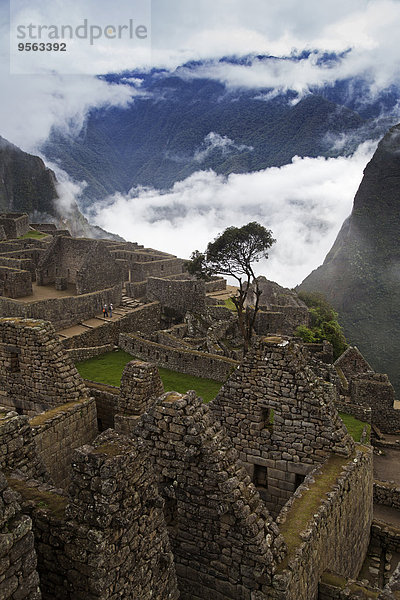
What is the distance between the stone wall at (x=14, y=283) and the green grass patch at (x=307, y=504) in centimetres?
2010

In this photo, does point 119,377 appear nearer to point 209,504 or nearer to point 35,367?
point 35,367

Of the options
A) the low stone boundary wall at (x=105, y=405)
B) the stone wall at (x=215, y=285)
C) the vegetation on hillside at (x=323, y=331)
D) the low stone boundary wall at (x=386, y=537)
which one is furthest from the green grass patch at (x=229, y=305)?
the low stone boundary wall at (x=105, y=405)

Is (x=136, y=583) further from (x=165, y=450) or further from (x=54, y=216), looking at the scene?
(x=54, y=216)

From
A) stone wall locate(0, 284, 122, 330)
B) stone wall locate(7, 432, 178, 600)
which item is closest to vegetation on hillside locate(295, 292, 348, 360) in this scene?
stone wall locate(0, 284, 122, 330)

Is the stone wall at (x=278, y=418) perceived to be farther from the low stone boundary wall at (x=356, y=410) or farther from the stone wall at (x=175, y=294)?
the stone wall at (x=175, y=294)

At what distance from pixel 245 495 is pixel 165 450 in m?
0.86

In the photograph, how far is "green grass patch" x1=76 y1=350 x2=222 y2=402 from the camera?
1368 cm

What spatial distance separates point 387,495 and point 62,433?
8.51 metres

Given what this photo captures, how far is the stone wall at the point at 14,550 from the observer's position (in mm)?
2986

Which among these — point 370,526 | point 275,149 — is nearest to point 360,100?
A: point 275,149

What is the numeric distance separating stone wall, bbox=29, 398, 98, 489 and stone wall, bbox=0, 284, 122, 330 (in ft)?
41.4

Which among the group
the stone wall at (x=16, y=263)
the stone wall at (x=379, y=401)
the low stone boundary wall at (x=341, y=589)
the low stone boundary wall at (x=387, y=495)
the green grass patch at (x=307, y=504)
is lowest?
the stone wall at (x=379, y=401)

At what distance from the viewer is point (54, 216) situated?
84000mm

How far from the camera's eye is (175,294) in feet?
93.0
